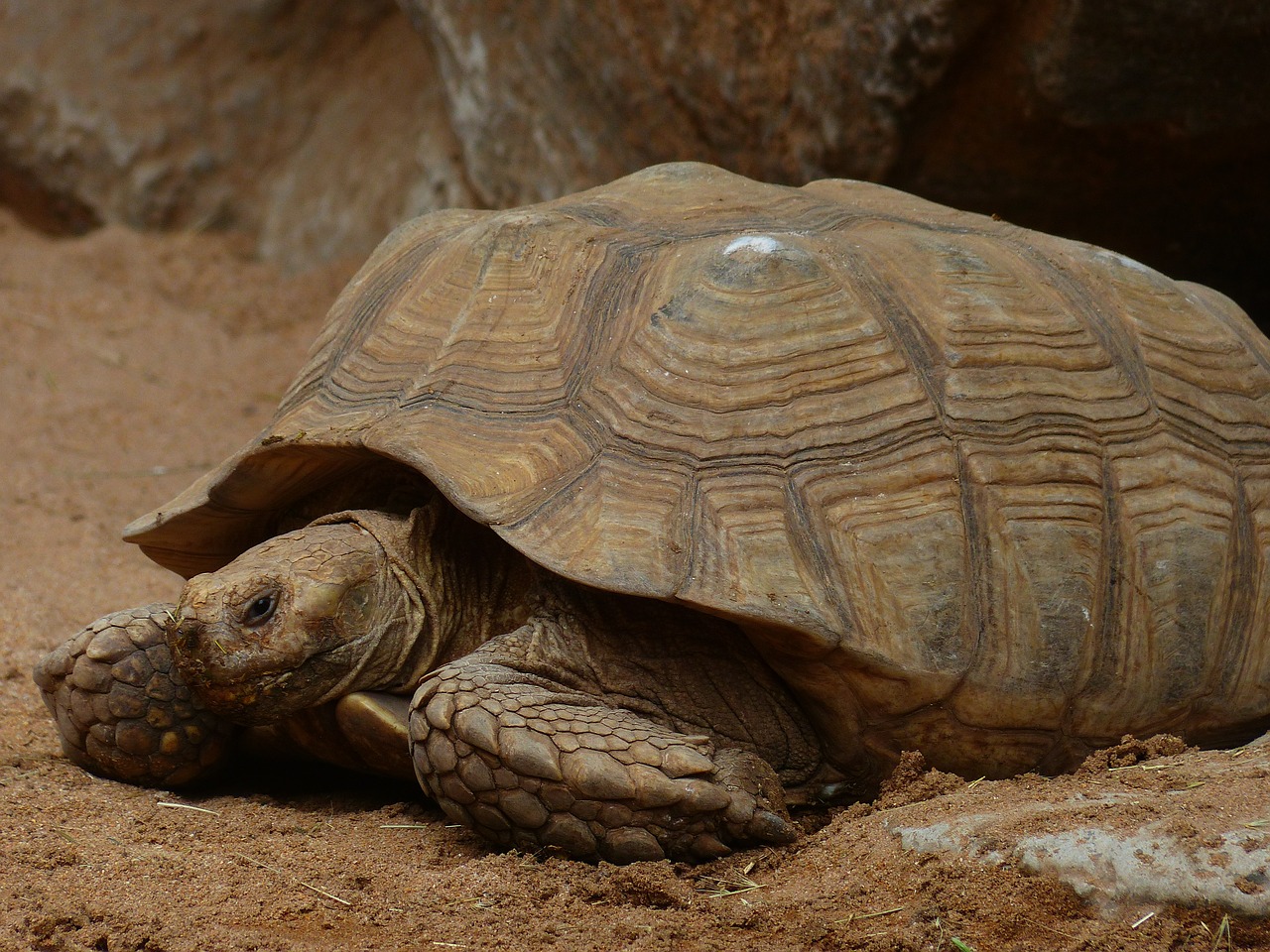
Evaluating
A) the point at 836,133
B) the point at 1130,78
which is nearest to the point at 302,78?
the point at 836,133

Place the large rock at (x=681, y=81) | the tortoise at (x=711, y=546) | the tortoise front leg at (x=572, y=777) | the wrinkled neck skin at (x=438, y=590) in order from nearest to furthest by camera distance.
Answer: the tortoise front leg at (x=572, y=777), the tortoise at (x=711, y=546), the wrinkled neck skin at (x=438, y=590), the large rock at (x=681, y=81)

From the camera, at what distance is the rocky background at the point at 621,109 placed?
4559mm

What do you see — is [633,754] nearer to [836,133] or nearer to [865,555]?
[865,555]

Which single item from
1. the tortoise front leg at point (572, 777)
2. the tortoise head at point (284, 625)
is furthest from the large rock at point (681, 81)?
the tortoise front leg at point (572, 777)

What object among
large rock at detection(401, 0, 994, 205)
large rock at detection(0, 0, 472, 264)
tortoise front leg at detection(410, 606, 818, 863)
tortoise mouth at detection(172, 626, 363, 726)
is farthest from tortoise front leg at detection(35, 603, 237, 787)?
large rock at detection(0, 0, 472, 264)

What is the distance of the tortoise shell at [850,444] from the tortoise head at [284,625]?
0.89 feet

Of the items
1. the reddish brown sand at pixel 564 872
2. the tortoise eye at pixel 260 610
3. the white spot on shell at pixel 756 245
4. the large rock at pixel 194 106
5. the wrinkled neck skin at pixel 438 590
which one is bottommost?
the reddish brown sand at pixel 564 872

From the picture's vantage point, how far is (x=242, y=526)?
346cm

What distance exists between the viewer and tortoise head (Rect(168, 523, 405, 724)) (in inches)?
105

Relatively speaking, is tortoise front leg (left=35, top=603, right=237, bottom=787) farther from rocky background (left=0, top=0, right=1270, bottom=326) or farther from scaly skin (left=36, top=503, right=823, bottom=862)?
rocky background (left=0, top=0, right=1270, bottom=326)

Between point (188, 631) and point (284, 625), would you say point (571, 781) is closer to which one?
point (284, 625)

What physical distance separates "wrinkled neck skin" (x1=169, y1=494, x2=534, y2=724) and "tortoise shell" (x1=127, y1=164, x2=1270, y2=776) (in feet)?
0.74

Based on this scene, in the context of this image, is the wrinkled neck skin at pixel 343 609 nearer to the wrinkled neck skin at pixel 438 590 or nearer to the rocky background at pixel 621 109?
the wrinkled neck skin at pixel 438 590

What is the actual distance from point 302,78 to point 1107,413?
714cm
